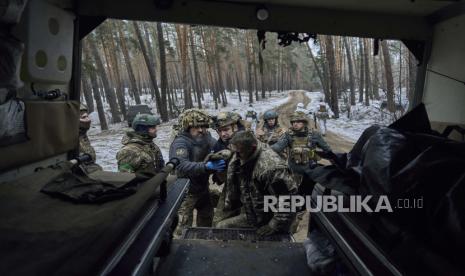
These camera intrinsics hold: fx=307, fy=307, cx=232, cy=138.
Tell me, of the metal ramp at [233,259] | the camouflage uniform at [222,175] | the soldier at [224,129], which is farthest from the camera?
Result: the soldier at [224,129]

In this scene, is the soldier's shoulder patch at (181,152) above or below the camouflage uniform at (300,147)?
above

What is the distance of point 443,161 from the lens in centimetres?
145

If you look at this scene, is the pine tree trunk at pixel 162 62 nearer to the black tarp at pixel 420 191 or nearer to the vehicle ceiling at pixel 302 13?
the vehicle ceiling at pixel 302 13

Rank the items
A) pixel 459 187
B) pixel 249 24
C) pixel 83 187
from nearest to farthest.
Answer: pixel 459 187, pixel 83 187, pixel 249 24

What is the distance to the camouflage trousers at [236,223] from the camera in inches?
154

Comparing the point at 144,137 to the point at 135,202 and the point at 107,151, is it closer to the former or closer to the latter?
the point at 135,202

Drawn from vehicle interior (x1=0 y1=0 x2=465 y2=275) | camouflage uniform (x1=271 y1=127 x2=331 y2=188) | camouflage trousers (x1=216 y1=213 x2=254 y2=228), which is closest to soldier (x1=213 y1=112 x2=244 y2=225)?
camouflage trousers (x1=216 y1=213 x2=254 y2=228)

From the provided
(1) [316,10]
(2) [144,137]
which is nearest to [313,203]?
(1) [316,10]

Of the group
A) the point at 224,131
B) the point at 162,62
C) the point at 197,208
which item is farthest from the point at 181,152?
the point at 162,62

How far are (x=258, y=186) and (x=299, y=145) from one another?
9.88 ft

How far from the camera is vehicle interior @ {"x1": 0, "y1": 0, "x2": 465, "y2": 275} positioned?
144cm

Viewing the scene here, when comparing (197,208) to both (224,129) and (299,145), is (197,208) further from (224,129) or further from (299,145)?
(299,145)

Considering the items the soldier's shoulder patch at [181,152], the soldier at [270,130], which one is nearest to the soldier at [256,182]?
the soldier's shoulder patch at [181,152]

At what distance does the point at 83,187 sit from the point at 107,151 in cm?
1100
